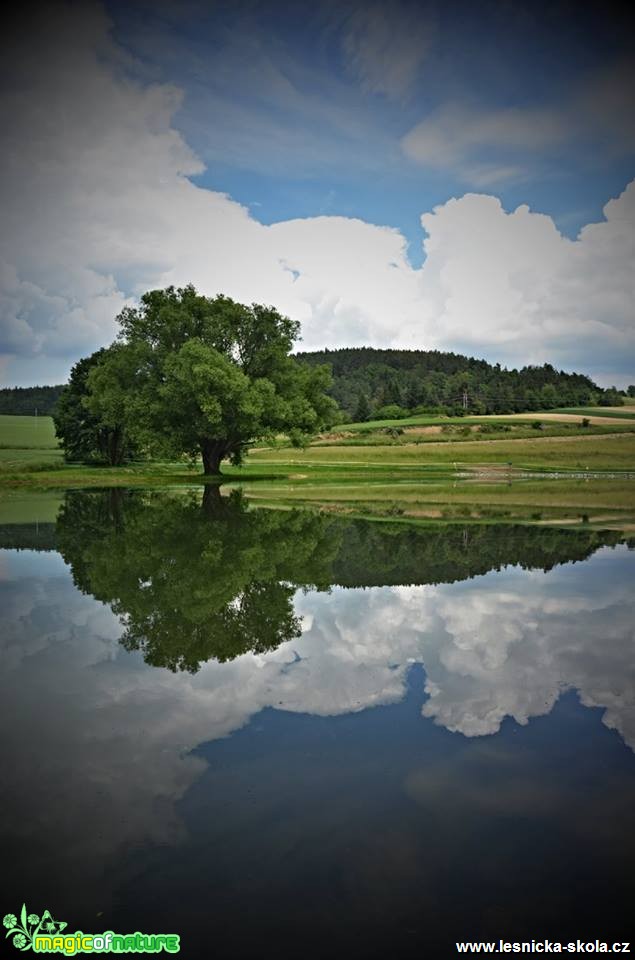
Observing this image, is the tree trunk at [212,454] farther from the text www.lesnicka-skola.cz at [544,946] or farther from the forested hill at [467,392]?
the forested hill at [467,392]

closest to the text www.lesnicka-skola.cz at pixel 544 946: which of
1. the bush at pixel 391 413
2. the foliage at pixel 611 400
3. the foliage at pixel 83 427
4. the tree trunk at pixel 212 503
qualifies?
the tree trunk at pixel 212 503

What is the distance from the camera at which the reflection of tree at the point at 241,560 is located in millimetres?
10719

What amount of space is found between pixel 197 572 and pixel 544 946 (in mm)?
11773

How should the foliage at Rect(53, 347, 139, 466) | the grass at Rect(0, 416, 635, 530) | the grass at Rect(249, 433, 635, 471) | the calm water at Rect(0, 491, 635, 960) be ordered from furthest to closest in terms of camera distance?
1. the foliage at Rect(53, 347, 139, 466)
2. the grass at Rect(249, 433, 635, 471)
3. the grass at Rect(0, 416, 635, 530)
4. the calm water at Rect(0, 491, 635, 960)

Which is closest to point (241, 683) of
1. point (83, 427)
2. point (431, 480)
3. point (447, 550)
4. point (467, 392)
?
point (447, 550)

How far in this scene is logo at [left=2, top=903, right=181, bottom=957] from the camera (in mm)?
4195

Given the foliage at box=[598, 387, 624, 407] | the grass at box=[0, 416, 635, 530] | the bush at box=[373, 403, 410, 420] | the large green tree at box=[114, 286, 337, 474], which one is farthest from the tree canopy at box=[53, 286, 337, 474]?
the foliage at box=[598, 387, 624, 407]

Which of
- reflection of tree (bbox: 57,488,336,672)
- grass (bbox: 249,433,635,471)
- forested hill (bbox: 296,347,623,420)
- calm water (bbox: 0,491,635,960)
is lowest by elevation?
calm water (bbox: 0,491,635,960)

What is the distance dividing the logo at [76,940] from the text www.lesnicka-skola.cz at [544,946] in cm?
181

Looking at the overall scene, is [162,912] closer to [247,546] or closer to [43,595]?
[43,595]

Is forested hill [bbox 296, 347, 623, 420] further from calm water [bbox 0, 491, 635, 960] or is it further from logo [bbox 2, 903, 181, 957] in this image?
logo [bbox 2, 903, 181, 957]

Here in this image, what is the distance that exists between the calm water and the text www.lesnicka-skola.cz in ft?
0.16

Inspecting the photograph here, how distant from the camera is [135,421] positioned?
177 feet

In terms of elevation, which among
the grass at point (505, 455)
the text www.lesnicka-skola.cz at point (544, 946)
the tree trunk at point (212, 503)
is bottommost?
the text www.lesnicka-skola.cz at point (544, 946)
